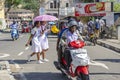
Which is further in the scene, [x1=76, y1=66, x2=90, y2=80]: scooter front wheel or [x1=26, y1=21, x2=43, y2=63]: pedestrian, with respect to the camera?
[x1=26, y1=21, x2=43, y2=63]: pedestrian

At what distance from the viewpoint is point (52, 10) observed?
367ft

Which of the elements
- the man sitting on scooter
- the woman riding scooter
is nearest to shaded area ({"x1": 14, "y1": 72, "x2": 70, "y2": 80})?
the woman riding scooter

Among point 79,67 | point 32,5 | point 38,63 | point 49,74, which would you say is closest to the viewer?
point 79,67

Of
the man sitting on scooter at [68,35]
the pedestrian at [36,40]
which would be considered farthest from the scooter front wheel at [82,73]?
the pedestrian at [36,40]

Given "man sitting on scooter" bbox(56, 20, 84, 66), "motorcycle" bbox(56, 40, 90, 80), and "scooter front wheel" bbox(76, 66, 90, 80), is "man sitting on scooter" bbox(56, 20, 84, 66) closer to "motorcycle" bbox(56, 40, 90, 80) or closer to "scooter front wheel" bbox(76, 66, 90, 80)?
"motorcycle" bbox(56, 40, 90, 80)

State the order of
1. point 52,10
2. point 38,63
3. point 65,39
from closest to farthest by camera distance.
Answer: point 65,39 → point 38,63 → point 52,10

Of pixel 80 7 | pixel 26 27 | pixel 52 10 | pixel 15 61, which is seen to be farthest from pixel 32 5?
pixel 15 61

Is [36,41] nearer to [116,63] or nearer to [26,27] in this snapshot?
[116,63]

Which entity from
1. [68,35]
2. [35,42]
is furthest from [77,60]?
[35,42]

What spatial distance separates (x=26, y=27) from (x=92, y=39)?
35195 millimetres

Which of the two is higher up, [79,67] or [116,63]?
[79,67]

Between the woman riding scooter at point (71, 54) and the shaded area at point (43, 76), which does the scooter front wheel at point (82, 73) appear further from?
the shaded area at point (43, 76)

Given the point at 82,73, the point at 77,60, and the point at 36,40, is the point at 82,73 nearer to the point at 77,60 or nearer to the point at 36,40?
the point at 77,60

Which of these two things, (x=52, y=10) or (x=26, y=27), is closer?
(x=26, y=27)
